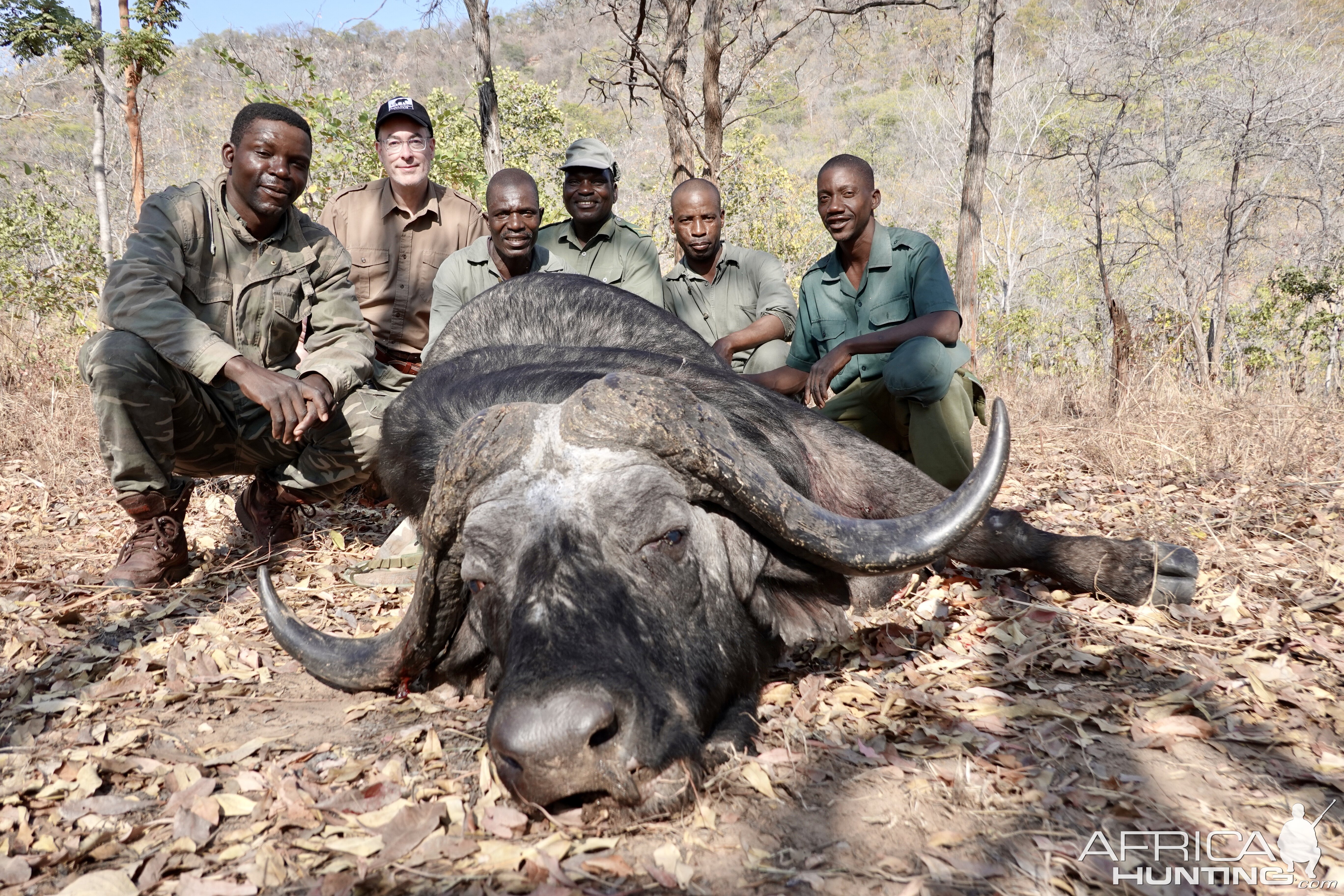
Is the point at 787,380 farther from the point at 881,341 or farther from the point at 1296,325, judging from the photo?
the point at 1296,325

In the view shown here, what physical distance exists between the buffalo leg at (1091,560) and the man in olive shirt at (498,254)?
10.3ft

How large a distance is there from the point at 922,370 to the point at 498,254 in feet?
9.78

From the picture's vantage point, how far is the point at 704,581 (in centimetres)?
266

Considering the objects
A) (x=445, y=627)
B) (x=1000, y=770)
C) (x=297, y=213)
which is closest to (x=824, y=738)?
(x=1000, y=770)

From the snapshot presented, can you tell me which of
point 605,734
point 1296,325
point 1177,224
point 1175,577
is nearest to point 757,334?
point 1175,577

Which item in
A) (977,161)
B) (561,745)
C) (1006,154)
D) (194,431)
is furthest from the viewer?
(1006,154)

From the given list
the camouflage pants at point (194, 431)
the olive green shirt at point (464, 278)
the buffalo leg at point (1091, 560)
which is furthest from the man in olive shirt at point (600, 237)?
the buffalo leg at point (1091, 560)

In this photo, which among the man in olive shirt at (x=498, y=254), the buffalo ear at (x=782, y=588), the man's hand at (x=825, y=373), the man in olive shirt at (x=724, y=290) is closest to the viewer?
the buffalo ear at (x=782, y=588)

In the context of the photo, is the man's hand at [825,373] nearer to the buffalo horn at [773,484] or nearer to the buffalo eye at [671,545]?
the buffalo horn at [773,484]

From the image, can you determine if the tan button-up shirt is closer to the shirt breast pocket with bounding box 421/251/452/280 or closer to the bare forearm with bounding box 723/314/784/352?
the shirt breast pocket with bounding box 421/251/452/280

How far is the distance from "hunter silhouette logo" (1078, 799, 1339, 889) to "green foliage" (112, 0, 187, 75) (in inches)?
854

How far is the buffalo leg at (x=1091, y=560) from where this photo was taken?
3500 millimetres

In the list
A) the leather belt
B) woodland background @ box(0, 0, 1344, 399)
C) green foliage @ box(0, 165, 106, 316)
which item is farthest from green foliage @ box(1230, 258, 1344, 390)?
green foliage @ box(0, 165, 106, 316)

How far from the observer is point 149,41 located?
18.0m
